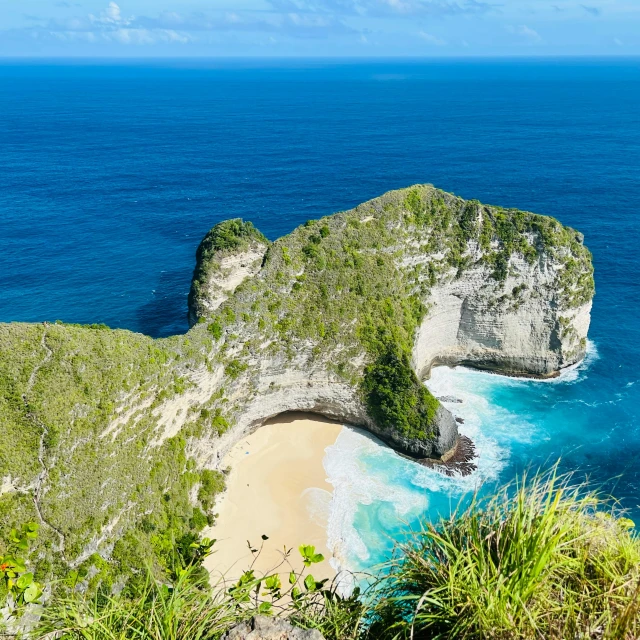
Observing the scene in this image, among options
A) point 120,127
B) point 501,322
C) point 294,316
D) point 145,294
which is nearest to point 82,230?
point 145,294

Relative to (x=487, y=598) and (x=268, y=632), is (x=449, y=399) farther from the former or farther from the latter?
(x=268, y=632)

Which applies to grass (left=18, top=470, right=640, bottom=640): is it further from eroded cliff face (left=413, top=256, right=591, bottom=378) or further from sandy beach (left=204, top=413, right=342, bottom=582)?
eroded cliff face (left=413, top=256, right=591, bottom=378)

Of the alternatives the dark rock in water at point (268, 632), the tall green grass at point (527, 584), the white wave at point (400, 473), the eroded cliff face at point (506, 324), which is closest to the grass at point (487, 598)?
the tall green grass at point (527, 584)

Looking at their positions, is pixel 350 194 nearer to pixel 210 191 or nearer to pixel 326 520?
pixel 210 191

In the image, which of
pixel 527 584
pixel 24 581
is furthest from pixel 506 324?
pixel 24 581

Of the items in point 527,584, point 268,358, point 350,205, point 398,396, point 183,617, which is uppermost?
point 350,205

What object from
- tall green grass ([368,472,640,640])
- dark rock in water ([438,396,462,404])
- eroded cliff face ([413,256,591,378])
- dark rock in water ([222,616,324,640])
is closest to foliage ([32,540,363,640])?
dark rock in water ([222,616,324,640])

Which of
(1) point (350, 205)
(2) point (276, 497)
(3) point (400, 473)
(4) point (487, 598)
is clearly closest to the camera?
(4) point (487, 598)
